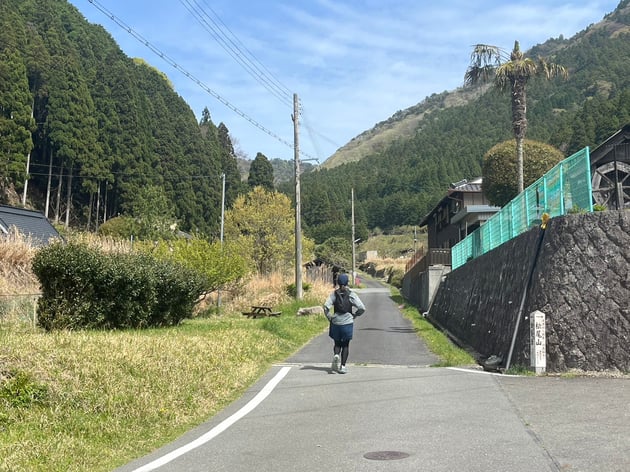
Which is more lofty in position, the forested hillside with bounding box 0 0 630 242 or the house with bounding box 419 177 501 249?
the forested hillside with bounding box 0 0 630 242

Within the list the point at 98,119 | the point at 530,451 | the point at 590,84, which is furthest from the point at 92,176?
the point at 590,84

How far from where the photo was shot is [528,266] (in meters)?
11.5

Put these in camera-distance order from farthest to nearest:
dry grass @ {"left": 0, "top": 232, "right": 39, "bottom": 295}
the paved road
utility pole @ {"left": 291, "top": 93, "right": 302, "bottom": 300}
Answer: utility pole @ {"left": 291, "top": 93, "right": 302, "bottom": 300} < dry grass @ {"left": 0, "top": 232, "right": 39, "bottom": 295} < the paved road

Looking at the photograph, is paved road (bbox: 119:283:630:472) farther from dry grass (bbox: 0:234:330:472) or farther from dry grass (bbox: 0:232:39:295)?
dry grass (bbox: 0:232:39:295)

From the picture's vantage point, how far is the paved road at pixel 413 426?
5215 mm

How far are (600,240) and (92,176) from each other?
48.1 metres

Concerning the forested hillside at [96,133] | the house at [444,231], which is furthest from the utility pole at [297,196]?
the forested hillside at [96,133]

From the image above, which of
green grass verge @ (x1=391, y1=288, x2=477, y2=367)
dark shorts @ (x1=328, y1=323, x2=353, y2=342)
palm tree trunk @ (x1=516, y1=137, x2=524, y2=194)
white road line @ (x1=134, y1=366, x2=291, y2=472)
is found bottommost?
Result: white road line @ (x1=134, y1=366, x2=291, y2=472)

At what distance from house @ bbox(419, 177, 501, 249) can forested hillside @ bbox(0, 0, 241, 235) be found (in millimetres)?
21834

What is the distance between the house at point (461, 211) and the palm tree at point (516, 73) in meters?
14.8

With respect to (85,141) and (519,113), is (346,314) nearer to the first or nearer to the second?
(519,113)

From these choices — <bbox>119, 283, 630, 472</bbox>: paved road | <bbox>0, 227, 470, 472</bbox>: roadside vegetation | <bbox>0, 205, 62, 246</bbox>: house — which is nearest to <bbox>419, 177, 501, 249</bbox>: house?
<bbox>0, 205, 62, 246</bbox>: house

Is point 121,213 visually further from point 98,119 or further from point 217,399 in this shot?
point 217,399

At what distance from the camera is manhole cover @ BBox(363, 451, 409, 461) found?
209 inches
